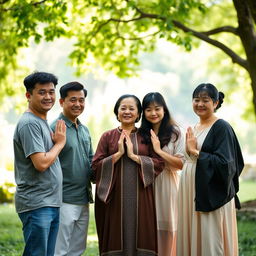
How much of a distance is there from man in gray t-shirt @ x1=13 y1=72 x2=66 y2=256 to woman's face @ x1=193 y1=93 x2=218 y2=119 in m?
1.40

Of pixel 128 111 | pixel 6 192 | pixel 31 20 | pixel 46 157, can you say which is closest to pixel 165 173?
pixel 128 111

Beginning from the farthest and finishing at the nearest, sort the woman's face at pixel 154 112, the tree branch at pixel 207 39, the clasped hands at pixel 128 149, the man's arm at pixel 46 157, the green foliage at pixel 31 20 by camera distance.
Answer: the tree branch at pixel 207 39 < the green foliage at pixel 31 20 < the woman's face at pixel 154 112 < the clasped hands at pixel 128 149 < the man's arm at pixel 46 157

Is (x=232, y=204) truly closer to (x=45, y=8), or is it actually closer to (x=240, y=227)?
(x=240, y=227)

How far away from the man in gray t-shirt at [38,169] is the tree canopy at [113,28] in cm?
355

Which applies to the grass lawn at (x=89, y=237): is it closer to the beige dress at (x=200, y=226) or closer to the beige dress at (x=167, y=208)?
the beige dress at (x=167, y=208)

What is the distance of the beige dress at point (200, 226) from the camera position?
189 inches

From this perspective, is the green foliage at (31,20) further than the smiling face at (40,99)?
Yes

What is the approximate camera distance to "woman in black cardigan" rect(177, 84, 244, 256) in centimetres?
478

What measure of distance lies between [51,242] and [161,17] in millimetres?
5283

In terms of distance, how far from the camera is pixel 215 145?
4848 mm

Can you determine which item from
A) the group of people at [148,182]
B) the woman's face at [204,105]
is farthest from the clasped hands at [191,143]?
the woman's face at [204,105]

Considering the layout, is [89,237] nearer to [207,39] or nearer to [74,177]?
[74,177]

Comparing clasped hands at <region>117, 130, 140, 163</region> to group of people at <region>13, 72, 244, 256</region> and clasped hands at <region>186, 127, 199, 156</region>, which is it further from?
clasped hands at <region>186, 127, 199, 156</region>

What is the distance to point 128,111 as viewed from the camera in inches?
197
